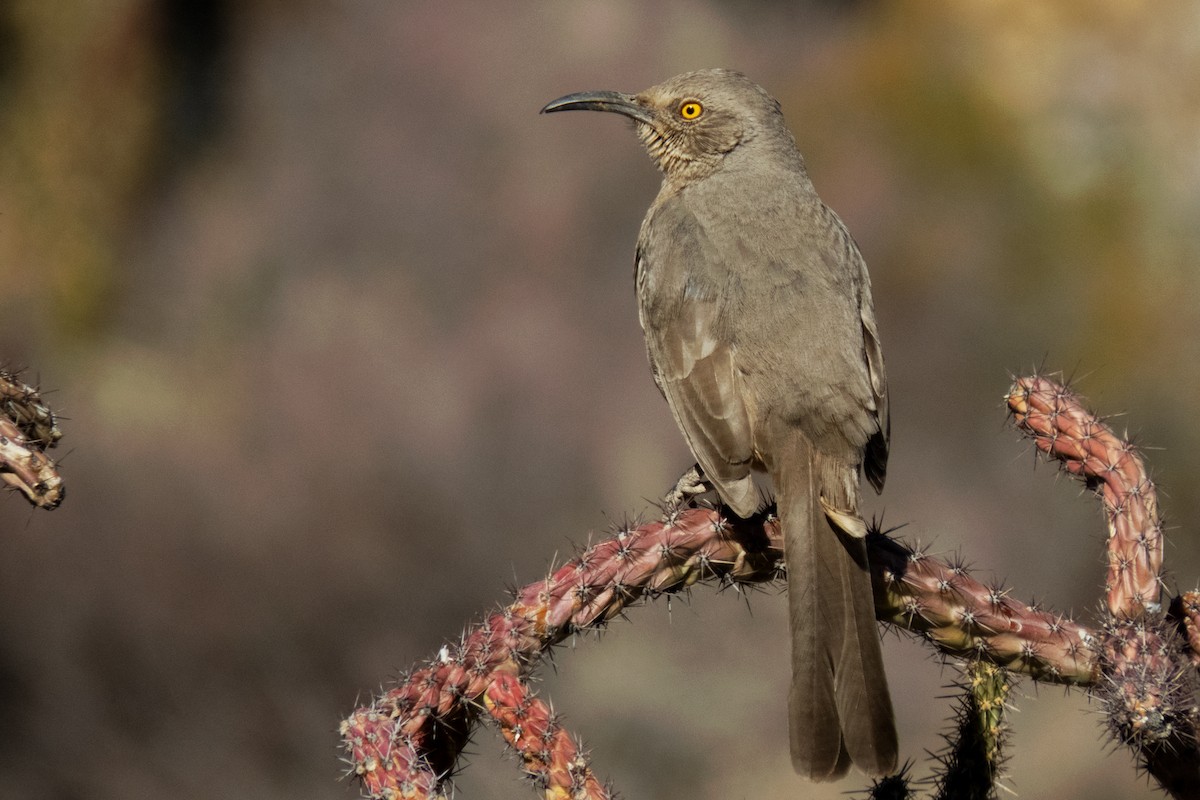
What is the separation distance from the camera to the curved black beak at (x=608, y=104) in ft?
17.0

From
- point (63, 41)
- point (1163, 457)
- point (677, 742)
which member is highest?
point (63, 41)

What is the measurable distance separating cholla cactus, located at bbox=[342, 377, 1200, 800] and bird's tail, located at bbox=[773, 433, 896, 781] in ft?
0.49

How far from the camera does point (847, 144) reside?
1034cm

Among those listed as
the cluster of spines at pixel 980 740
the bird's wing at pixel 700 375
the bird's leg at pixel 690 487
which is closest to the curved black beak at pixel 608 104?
the bird's wing at pixel 700 375

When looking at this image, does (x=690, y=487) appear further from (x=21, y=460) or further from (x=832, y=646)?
(x=21, y=460)

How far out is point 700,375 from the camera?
4.12m

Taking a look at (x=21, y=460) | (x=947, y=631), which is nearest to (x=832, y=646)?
(x=947, y=631)

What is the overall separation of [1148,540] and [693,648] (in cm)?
565

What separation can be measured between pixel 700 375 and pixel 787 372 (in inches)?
11.1

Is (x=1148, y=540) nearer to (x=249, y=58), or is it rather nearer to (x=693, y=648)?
(x=693, y=648)

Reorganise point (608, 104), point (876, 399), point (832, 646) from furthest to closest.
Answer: point (608, 104) → point (876, 399) → point (832, 646)

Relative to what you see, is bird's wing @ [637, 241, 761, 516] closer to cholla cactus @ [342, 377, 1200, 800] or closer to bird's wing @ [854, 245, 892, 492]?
cholla cactus @ [342, 377, 1200, 800]

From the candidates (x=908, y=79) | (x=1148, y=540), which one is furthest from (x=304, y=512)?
(x=1148, y=540)

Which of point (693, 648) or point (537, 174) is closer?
point (693, 648)
